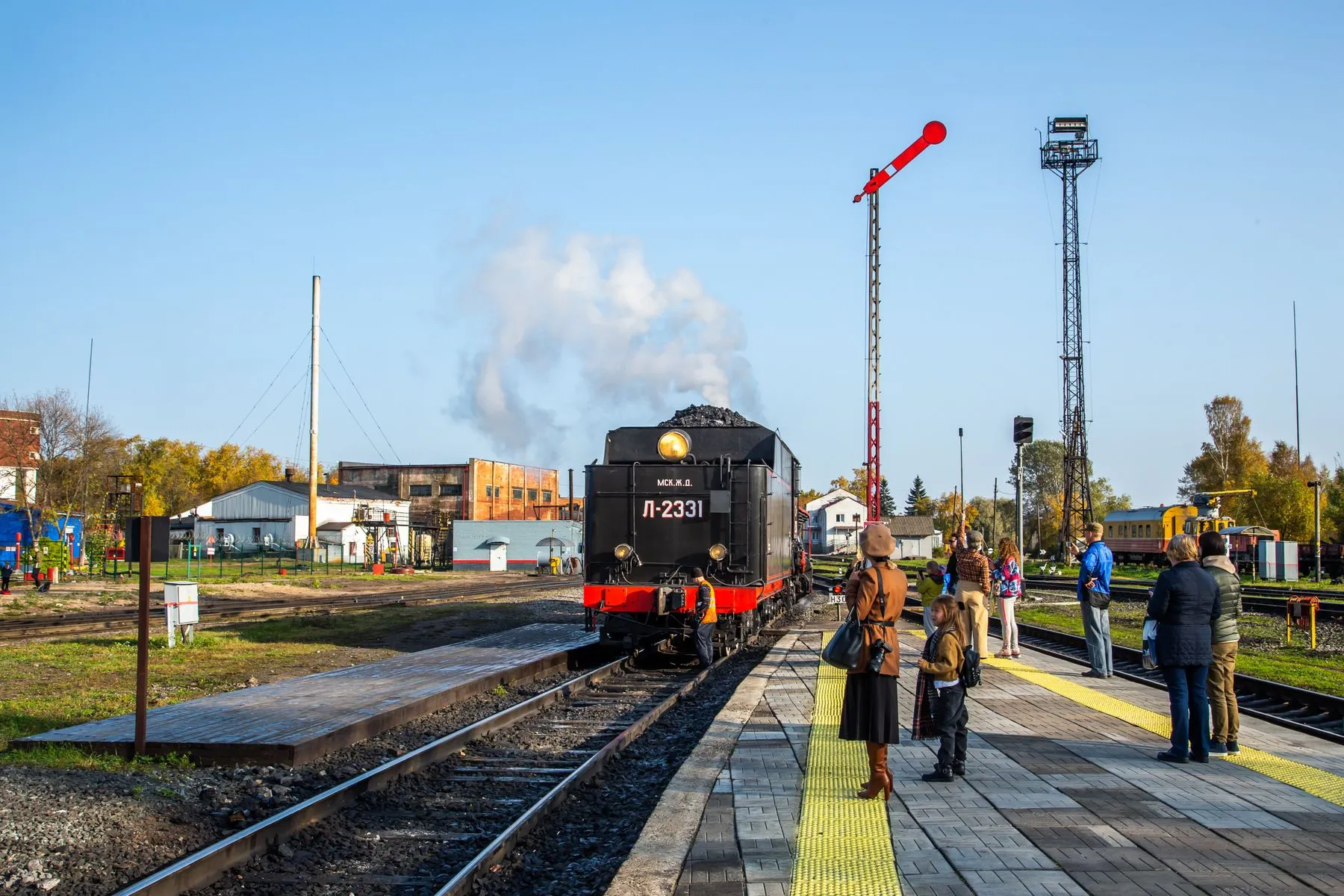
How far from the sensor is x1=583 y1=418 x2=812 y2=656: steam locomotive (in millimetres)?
15445

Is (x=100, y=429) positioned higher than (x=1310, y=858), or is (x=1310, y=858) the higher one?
(x=100, y=429)

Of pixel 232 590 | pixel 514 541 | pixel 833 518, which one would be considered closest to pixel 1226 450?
pixel 833 518

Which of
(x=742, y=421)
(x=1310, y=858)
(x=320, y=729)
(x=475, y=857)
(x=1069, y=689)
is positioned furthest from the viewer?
(x=742, y=421)

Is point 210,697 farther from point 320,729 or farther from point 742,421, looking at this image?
point 742,421

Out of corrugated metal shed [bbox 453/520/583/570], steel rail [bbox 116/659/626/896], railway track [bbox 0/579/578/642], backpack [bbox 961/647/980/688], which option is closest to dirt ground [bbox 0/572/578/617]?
railway track [bbox 0/579/578/642]

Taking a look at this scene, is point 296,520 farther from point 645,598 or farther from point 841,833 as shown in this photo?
point 841,833

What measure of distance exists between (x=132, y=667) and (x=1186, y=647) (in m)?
13.0

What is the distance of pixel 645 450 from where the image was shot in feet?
54.5

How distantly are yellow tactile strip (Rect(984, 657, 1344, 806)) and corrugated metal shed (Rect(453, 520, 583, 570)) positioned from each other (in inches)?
1912

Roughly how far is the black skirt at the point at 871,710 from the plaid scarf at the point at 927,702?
70cm

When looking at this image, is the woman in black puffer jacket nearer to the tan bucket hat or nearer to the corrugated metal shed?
the tan bucket hat

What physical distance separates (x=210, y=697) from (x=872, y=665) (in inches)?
304

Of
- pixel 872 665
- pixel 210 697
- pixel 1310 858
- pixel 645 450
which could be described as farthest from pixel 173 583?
pixel 1310 858

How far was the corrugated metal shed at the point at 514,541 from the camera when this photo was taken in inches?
2466
